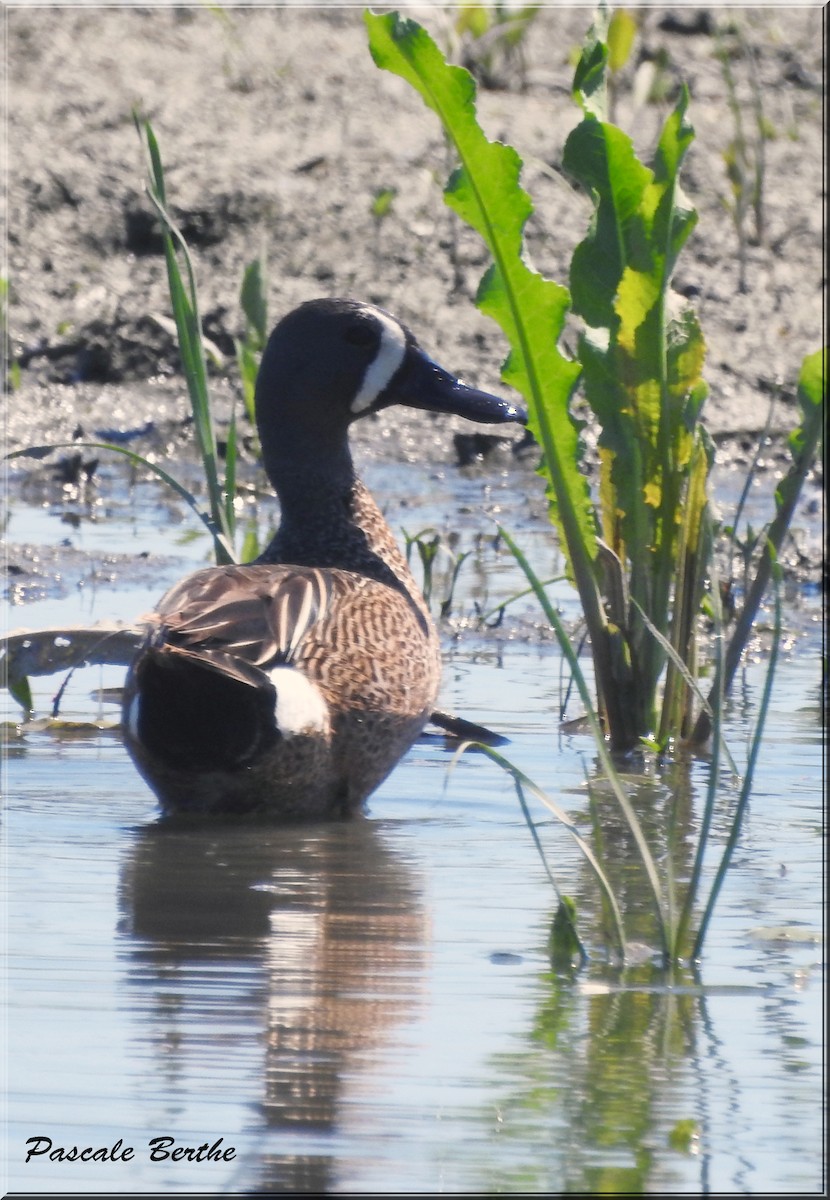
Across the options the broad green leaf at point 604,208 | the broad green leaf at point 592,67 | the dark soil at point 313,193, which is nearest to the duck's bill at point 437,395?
the broad green leaf at point 604,208

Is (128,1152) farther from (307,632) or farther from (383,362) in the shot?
(383,362)

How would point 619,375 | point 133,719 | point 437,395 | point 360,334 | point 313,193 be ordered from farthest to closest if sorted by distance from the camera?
1. point 313,193
2. point 437,395
3. point 360,334
4. point 619,375
5. point 133,719

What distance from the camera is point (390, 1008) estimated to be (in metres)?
3.10

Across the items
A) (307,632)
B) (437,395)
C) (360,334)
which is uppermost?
(360,334)

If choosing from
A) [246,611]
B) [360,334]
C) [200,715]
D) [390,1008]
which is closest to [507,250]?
[246,611]

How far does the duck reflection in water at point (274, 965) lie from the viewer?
2734 mm

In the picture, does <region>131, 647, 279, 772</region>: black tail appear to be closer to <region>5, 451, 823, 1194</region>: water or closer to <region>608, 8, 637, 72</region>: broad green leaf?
<region>5, 451, 823, 1194</region>: water

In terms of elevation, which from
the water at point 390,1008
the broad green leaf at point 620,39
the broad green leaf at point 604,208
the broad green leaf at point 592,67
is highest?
the broad green leaf at point 620,39

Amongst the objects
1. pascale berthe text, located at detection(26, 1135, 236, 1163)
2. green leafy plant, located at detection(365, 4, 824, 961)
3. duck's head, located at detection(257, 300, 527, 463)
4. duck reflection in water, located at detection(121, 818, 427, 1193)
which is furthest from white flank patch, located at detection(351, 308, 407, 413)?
pascale berthe text, located at detection(26, 1135, 236, 1163)

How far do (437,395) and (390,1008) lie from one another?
2.51 metres

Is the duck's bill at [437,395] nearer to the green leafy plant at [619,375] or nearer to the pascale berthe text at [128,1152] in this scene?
the green leafy plant at [619,375]

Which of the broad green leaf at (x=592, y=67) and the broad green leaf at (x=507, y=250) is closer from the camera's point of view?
the broad green leaf at (x=507, y=250)

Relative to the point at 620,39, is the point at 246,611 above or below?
below

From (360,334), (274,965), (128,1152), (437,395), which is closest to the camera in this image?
(128,1152)
